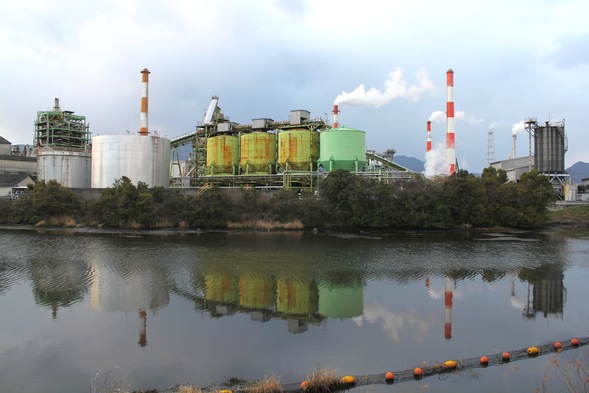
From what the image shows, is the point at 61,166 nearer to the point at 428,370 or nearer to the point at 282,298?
the point at 282,298

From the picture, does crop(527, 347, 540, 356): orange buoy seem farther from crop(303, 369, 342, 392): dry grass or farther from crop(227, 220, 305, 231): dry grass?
crop(227, 220, 305, 231): dry grass

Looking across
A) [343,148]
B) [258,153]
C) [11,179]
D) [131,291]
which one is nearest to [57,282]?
[131,291]

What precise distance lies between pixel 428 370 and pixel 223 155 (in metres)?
36.8

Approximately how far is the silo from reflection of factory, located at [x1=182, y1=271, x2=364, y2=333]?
4121 centimetres

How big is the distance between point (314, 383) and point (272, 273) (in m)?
9.45

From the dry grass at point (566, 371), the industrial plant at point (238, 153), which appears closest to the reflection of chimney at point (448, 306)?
the dry grass at point (566, 371)

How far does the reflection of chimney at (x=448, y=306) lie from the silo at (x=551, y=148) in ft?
127

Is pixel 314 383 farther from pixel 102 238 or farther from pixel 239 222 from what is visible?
pixel 239 222

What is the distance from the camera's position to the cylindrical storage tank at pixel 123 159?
37719 millimetres

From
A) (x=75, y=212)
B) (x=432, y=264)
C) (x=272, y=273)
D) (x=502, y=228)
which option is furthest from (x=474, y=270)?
(x=75, y=212)

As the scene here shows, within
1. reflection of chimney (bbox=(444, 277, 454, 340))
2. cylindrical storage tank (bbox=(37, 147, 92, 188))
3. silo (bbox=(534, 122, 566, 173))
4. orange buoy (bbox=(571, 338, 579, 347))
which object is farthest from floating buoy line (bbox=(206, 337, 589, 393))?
silo (bbox=(534, 122, 566, 173))

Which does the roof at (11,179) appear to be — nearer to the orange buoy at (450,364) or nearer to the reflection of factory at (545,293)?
the reflection of factory at (545,293)

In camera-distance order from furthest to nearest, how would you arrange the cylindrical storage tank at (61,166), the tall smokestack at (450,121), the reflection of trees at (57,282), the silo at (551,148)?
the silo at (551,148)
the cylindrical storage tank at (61,166)
the tall smokestack at (450,121)
the reflection of trees at (57,282)

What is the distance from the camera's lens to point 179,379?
24.1 ft
